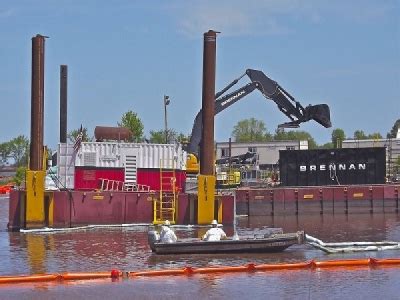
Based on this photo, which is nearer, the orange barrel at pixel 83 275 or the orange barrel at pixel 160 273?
the orange barrel at pixel 83 275

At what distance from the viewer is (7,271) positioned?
24.8m

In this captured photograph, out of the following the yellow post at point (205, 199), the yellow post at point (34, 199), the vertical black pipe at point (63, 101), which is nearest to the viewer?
the yellow post at point (34, 199)

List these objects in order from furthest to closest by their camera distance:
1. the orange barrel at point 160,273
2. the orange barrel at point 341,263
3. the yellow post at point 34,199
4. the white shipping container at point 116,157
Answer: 1. the white shipping container at point 116,157
2. the yellow post at point 34,199
3. the orange barrel at point 341,263
4. the orange barrel at point 160,273

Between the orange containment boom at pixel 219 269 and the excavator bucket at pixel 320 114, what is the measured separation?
31.2 meters

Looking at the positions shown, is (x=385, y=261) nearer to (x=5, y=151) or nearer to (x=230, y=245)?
(x=230, y=245)

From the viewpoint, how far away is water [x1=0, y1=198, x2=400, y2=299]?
20422mm

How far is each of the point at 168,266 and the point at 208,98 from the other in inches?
528

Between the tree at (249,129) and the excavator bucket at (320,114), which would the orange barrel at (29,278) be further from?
the tree at (249,129)

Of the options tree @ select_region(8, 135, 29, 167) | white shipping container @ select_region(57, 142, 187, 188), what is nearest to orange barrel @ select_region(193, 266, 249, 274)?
white shipping container @ select_region(57, 142, 187, 188)

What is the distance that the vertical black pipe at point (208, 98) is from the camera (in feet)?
122

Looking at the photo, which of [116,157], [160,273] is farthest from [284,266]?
[116,157]

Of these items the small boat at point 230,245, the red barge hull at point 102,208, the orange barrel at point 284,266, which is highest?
the red barge hull at point 102,208

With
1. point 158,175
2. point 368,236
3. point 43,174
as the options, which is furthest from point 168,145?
point 368,236

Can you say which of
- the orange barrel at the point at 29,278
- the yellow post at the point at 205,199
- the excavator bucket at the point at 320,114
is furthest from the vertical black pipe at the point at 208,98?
the excavator bucket at the point at 320,114
